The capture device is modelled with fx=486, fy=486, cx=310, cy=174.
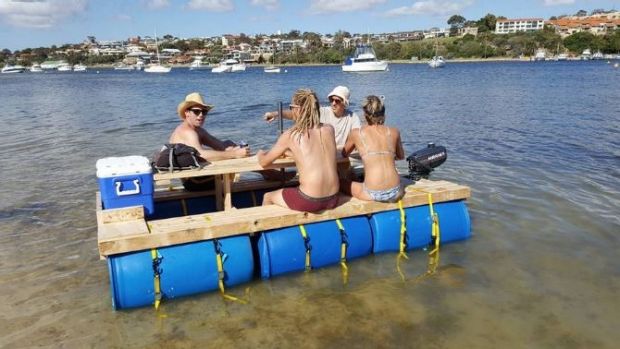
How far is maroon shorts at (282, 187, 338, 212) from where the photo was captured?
18.5ft

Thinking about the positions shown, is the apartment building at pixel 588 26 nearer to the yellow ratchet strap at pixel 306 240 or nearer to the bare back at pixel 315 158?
the bare back at pixel 315 158

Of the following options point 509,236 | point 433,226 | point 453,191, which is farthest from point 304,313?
point 509,236

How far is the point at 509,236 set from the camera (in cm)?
713

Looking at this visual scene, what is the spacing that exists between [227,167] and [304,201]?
102 centimetres

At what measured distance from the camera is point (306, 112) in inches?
213

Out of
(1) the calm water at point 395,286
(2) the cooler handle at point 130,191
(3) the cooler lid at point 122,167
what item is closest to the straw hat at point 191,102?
(3) the cooler lid at point 122,167

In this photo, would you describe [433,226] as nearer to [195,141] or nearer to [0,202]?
[195,141]

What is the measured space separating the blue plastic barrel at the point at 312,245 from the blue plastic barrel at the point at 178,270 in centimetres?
23

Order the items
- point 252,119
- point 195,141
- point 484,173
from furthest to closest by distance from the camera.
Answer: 1. point 252,119
2. point 484,173
3. point 195,141

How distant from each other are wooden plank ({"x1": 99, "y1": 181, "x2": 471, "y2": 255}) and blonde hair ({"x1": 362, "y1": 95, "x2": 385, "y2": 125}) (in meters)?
1.05

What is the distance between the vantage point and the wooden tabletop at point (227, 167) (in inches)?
218

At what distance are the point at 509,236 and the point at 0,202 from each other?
9168mm

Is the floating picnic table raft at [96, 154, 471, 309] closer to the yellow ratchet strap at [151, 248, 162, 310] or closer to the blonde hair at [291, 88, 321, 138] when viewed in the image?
the yellow ratchet strap at [151, 248, 162, 310]

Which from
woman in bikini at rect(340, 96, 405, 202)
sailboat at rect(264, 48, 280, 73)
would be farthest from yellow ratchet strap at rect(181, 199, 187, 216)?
sailboat at rect(264, 48, 280, 73)
